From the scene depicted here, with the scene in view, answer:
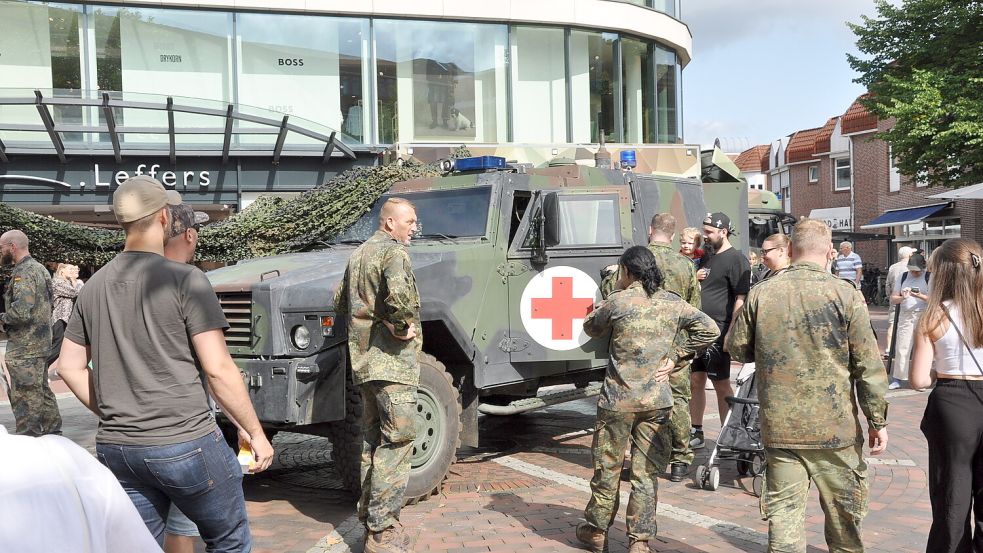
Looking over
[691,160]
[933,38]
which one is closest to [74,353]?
[691,160]

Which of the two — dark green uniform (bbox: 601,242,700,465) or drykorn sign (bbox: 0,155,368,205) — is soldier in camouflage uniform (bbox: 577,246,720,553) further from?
drykorn sign (bbox: 0,155,368,205)

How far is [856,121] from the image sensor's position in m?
35.2

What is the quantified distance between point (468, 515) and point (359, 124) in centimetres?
1424

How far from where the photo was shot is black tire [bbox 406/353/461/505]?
18.9 ft

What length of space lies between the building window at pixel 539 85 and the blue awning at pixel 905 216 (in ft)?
52.8

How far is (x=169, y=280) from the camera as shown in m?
3.03

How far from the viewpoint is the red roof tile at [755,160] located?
48.2 m

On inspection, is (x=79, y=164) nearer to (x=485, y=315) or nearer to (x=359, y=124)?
(x=359, y=124)

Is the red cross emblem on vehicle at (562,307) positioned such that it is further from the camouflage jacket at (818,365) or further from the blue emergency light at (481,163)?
the camouflage jacket at (818,365)

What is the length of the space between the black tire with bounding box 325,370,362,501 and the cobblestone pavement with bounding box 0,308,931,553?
0.84ft

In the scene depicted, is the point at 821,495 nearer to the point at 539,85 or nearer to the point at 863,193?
the point at 539,85

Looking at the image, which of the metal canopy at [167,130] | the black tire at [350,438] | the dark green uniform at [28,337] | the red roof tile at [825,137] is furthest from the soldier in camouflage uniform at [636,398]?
the red roof tile at [825,137]

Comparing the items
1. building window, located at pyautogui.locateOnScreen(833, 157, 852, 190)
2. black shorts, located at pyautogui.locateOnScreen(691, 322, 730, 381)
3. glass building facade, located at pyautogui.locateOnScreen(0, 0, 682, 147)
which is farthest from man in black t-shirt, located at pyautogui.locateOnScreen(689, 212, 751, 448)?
building window, located at pyautogui.locateOnScreen(833, 157, 852, 190)

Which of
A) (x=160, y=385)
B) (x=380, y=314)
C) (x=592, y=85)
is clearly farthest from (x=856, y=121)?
(x=160, y=385)
